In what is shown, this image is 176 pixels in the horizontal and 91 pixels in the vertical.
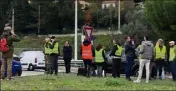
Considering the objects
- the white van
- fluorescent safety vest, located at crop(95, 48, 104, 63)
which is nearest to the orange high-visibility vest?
fluorescent safety vest, located at crop(95, 48, 104, 63)

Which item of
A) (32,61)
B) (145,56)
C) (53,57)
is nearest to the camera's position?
(145,56)

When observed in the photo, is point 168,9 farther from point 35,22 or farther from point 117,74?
point 35,22

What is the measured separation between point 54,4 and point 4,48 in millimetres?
68762

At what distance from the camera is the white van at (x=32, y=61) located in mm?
33125

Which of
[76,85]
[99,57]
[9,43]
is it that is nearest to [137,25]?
[99,57]

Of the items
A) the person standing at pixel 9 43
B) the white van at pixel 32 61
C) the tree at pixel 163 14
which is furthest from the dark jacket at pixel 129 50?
the tree at pixel 163 14

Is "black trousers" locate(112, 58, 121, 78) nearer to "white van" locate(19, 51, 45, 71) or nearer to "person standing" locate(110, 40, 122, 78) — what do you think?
"person standing" locate(110, 40, 122, 78)

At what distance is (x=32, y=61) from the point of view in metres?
33.1

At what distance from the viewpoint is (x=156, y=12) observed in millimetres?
38000

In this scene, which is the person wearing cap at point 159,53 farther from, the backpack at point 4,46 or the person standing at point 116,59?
the backpack at point 4,46

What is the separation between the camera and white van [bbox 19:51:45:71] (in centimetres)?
3312

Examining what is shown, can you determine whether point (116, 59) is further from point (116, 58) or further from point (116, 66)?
point (116, 66)

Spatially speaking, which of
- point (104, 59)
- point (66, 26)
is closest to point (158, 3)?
point (104, 59)

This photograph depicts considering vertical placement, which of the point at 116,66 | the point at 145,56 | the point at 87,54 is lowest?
the point at 116,66
